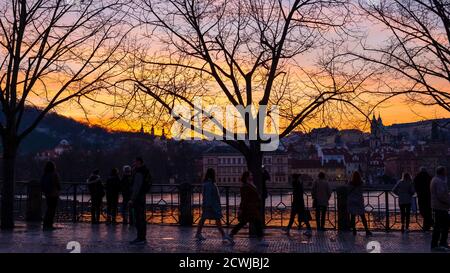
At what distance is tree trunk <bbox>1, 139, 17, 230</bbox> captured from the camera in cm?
1761

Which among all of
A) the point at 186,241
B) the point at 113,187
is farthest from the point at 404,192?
the point at 113,187

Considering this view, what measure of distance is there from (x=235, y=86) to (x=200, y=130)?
1.49 metres

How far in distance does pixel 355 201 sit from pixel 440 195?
4.45m

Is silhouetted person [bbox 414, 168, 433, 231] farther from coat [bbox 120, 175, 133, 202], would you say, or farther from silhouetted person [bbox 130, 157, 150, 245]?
coat [bbox 120, 175, 133, 202]

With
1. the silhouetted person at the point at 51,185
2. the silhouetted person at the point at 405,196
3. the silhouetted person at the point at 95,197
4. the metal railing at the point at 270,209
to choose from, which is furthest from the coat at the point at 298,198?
the silhouetted person at the point at 51,185

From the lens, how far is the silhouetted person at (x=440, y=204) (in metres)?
13.2

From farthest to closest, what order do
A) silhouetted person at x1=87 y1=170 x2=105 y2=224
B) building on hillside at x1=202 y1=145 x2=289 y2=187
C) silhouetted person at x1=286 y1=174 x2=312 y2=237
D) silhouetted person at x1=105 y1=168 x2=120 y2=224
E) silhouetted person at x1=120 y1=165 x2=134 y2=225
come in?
building on hillside at x1=202 y1=145 x2=289 y2=187
silhouetted person at x1=87 y1=170 x2=105 y2=224
silhouetted person at x1=105 y1=168 x2=120 y2=224
silhouetted person at x1=120 y1=165 x2=134 y2=225
silhouetted person at x1=286 y1=174 x2=312 y2=237

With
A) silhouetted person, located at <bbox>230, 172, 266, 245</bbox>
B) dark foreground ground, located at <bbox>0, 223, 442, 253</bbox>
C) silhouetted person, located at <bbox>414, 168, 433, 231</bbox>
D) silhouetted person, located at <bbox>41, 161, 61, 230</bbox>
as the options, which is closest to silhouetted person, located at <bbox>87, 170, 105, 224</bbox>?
dark foreground ground, located at <bbox>0, 223, 442, 253</bbox>

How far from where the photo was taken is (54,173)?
696 inches

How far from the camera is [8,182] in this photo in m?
17.6

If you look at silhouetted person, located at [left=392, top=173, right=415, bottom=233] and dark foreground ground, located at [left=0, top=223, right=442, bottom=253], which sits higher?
silhouetted person, located at [left=392, top=173, right=415, bottom=233]

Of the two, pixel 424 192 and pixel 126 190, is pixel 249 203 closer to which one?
pixel 424 192

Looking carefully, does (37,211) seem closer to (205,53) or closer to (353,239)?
(205,53)
